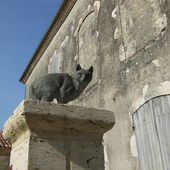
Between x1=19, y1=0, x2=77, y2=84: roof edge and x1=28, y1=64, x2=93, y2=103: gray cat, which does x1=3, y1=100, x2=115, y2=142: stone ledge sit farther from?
x1=19, y1=0, x2=77, y2=84: roof edge

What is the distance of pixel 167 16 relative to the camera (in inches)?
215

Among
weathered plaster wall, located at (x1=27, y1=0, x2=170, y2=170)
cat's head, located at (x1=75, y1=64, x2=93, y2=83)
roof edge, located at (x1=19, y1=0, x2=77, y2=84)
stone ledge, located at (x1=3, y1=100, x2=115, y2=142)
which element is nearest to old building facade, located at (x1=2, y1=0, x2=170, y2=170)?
weathered plaster wall, located at (x1=27, y1=0, x2=170, y2=170)

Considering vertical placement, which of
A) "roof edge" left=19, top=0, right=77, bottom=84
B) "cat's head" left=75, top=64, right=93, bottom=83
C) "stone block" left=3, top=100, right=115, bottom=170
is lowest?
"stone block" left=3, top=100, right=115, bottom=170

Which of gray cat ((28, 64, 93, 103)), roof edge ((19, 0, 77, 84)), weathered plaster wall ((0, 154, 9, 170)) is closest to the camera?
gray cat ((28, 64, 93, 103))

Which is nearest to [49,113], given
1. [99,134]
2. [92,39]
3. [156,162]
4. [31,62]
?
[99,134]

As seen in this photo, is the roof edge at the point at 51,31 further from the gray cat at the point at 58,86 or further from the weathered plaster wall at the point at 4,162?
the gray cat at the point at 58,86

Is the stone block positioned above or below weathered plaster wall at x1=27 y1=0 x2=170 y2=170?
below

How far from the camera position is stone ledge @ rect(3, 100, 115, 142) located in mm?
2086

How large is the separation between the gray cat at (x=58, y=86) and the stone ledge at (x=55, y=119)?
0.47 meters

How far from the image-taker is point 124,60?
6.53 metres

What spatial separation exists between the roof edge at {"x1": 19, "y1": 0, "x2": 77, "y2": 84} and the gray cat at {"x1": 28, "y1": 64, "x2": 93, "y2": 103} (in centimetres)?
798

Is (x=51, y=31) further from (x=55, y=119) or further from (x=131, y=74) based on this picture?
(x=55, y=119)

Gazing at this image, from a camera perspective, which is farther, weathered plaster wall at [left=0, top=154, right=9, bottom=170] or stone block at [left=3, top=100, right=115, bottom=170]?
weathered plaster wall at [left=0, top=154, right=9, bottom=170]

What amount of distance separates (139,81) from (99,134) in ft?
12.2
